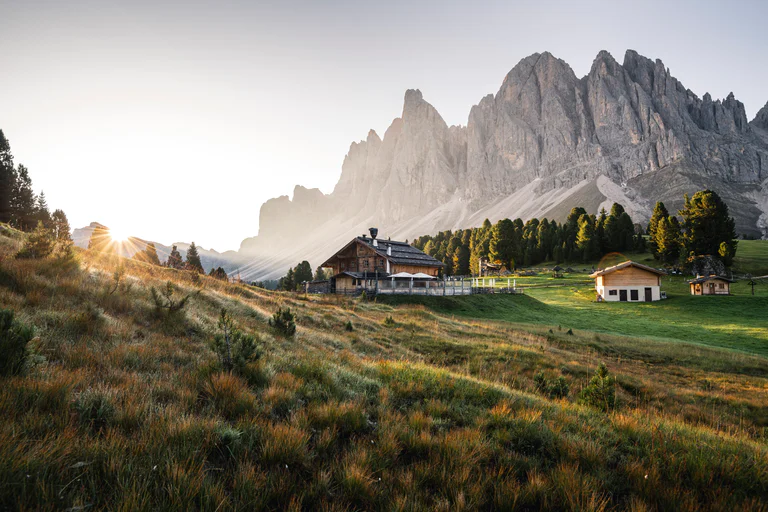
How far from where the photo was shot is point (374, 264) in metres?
44.9

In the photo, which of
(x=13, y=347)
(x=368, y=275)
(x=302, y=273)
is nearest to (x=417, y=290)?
(x=368, y=275)

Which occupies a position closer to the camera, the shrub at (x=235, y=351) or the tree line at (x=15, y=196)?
the shrub at (x=235, y=351)

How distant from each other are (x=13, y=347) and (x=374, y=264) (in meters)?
41.0

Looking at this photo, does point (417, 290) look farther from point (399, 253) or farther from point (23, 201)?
point (23, 201)

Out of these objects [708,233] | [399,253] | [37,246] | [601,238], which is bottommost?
[37,246]

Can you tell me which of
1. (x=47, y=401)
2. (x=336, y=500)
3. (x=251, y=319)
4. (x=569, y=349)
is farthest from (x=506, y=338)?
(x=47, y=401)

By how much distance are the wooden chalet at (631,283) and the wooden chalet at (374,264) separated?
79.5ft

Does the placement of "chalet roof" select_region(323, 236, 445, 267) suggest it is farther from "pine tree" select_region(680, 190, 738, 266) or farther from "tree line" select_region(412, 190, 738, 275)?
"pine tree" select_region(680, 190, 738, 266)

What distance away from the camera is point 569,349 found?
1811 centimetres

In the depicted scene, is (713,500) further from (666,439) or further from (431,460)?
(431,460)

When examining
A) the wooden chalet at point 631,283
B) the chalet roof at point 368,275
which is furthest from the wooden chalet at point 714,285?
the chalet roof at point 368,275

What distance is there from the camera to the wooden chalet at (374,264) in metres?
42.6

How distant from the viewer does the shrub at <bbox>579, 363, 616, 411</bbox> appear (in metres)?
7.06

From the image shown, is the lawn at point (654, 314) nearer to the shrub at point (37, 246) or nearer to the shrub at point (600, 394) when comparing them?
the shrub at point (600, 394)
